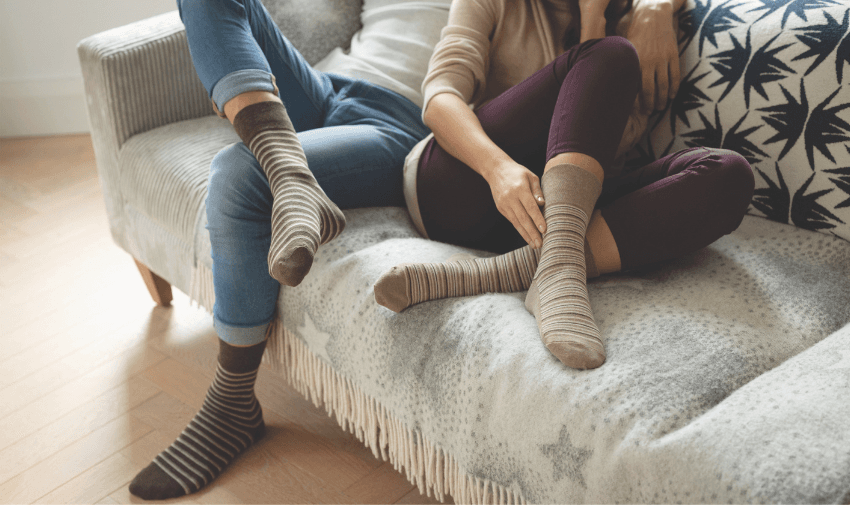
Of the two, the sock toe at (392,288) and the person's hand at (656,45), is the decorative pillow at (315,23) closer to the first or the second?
the person's hand at (656,45)

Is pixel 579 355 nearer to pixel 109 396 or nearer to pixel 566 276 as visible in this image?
pixel 566 276

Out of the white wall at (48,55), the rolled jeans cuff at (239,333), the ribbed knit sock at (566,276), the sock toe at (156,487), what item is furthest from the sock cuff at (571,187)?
the white wall at (48,55)

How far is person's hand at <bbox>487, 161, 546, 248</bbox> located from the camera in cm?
76

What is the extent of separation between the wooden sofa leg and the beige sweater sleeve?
790 mm

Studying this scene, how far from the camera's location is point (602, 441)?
58 centimetres

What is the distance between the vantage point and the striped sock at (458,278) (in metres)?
0.76

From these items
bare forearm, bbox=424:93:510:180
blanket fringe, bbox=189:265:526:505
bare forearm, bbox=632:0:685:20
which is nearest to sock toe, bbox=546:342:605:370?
blanket fringe, bbox=189:265:526:505

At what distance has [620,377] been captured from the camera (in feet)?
2.01

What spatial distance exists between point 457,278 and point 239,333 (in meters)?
0.34

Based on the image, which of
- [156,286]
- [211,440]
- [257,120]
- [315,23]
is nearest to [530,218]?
[257,120]

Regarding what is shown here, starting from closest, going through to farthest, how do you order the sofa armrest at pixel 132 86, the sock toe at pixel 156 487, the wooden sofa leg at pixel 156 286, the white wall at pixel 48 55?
the sock toe at pixel 156 487 < the sofa armrest at pixel 132 86 < the wooden sofa leg at pixel 156 286 < the white wall at pixel 48 55

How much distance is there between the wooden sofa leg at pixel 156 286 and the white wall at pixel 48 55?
54.8 inches

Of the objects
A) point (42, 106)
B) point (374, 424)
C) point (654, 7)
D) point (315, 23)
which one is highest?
point (654, 7)

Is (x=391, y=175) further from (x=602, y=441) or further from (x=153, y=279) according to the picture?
(x=153, y=279)
